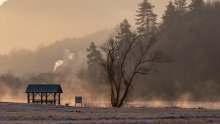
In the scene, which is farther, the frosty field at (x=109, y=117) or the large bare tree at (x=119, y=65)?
the large bare tree at (x=119, y=65)

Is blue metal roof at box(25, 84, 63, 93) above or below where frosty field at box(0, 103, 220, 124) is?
above

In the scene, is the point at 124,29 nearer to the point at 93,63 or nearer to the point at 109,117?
the point at 93,63

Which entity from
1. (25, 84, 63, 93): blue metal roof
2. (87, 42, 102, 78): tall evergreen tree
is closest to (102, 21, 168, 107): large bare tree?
(25, 84, 63, 93): blue metal roof

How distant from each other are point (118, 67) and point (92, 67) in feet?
262

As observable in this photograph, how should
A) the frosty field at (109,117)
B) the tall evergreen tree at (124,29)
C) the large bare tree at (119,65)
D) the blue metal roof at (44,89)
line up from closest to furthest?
1. the frosty field at (109,117)
2. the large bare tree at (119,65)
3. the blue metal roof at (44,89)
4. the tall evergreen tree at (124,29)

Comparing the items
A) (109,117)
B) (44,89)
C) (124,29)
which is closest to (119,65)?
(44,89)

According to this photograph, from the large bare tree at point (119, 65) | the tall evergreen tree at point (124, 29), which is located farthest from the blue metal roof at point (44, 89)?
the tall evergreen tree at point (124, 29)

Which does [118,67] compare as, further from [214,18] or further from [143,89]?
[214,18]

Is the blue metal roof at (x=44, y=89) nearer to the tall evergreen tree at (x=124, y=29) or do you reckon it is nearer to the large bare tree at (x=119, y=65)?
the large bare tree at (x=119, y=65)

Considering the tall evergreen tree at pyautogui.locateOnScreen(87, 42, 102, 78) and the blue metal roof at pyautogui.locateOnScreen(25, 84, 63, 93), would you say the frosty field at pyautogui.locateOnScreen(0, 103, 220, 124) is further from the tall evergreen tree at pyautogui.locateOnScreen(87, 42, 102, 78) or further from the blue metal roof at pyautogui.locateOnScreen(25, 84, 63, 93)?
the tall evergreen tree at pyautogui.locateOnScreen(87, 42, 102, 78)

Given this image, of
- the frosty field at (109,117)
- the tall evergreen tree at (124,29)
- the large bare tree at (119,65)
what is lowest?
the frosty field at (109,117)

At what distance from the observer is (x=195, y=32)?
632ft

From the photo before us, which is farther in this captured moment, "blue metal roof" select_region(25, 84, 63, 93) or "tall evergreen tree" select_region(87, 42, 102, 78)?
"tall evergreen tree" select_region(87, 42, 102, 78)

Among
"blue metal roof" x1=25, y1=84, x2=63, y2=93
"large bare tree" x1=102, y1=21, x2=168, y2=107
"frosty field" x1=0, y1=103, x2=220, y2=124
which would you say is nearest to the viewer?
"frosty field" x1=0, y1=103, x2=220, y2=124
